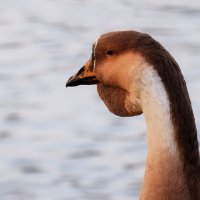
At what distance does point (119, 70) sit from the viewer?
20.9 feet

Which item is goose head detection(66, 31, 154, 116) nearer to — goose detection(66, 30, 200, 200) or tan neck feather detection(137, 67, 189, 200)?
goose detection(66, 30, 200, 200)

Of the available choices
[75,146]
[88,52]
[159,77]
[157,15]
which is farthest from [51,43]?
[159,77]

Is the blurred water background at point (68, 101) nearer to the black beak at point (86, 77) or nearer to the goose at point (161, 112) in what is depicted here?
the black beak at point (86, 77)

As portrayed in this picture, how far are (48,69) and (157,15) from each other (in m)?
1.95

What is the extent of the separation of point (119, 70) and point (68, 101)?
163 inches

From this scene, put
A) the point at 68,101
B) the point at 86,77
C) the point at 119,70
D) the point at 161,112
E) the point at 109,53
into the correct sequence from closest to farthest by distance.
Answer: the point at 161,112
the point at 119,70
the point at 109,53
the point at 86,77
the point at 68,101

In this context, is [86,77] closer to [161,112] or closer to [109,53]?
[109,53]

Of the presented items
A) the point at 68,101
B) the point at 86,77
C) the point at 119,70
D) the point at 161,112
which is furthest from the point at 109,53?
the point at 68,101

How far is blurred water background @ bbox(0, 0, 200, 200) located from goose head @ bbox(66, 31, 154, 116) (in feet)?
7.56

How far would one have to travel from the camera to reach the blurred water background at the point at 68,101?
916cm

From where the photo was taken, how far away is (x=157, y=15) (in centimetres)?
1266

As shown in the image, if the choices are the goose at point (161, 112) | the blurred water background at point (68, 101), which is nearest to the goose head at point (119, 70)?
the goose at point (161, 112)

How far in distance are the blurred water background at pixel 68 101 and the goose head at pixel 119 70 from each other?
230cm

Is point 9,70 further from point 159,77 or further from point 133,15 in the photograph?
point 159,77
